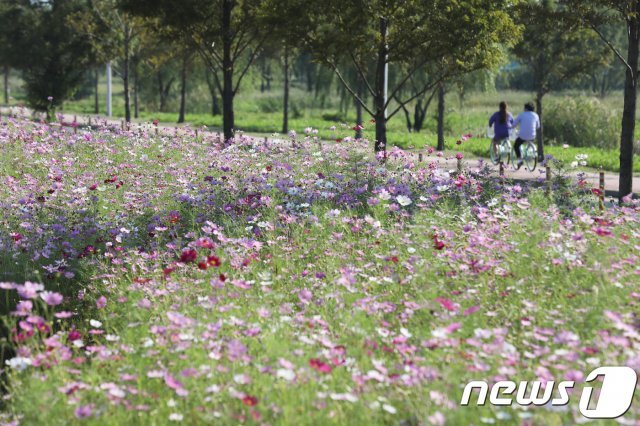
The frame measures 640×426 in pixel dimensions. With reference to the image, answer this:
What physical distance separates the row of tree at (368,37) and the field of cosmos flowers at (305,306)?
15.1ft

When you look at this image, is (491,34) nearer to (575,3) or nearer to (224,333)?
(575,3)

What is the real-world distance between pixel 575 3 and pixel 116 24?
30.1m

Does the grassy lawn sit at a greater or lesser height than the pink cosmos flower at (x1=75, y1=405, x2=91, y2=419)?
greater

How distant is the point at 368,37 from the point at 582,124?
65.7ft

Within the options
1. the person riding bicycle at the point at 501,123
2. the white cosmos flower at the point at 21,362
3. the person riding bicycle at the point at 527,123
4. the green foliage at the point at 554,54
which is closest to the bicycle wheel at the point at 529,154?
the person riding bicycle at the point at 527,123

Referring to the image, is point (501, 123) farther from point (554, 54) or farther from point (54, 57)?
point (54, 57)

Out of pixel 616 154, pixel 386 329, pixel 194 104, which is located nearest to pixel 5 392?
pixel 386 329

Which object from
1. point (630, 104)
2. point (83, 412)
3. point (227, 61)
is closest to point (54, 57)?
point (227, 61)

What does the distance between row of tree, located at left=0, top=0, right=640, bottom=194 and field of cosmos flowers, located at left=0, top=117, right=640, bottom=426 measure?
182 inches

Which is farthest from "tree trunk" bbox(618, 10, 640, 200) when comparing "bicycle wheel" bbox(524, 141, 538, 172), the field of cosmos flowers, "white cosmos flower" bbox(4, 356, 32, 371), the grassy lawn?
"white cosmos flower" bbox(4, 356, 32, 371)

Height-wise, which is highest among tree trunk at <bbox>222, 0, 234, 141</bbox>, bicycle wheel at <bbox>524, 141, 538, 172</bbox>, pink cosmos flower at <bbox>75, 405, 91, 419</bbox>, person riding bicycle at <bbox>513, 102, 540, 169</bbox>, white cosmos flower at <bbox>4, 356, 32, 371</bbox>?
tree trunk at <bbox>222, 0, 234, 141</bbox>

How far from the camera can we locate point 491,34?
50.8 ft

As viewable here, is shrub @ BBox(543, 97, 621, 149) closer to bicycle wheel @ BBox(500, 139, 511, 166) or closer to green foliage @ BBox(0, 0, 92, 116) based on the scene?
bicycle wheel @ BBox(500, 139, 511, 166)

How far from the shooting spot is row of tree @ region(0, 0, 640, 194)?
15.0 m
